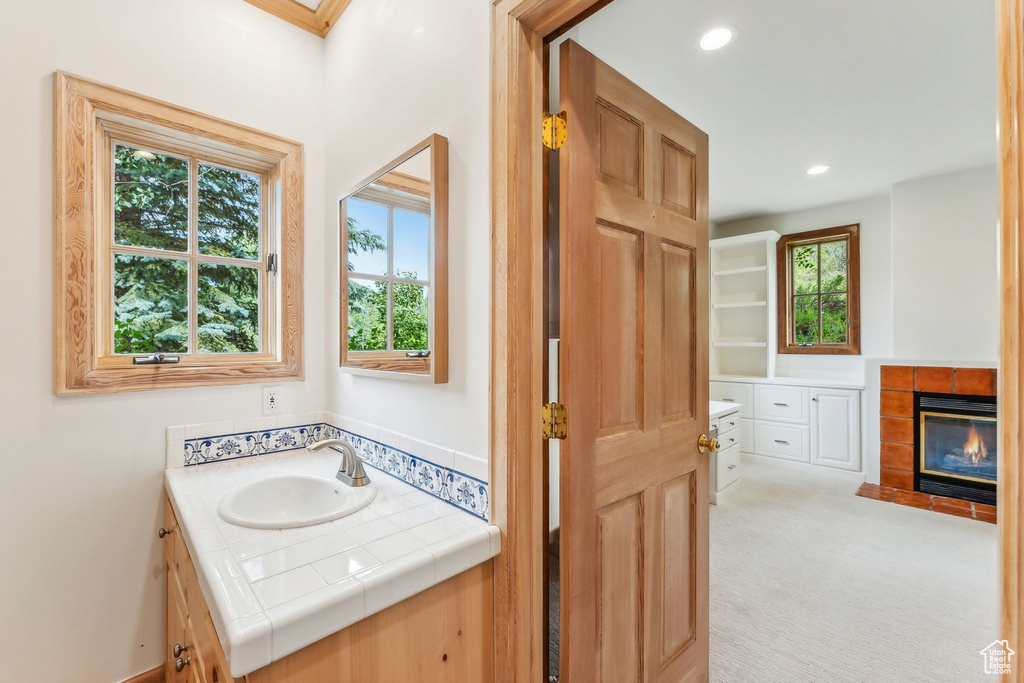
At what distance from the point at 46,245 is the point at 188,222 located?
45 centimetres

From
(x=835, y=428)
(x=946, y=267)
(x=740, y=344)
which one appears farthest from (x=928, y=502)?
(x=740, y=344)

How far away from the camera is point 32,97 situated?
142 centimetres

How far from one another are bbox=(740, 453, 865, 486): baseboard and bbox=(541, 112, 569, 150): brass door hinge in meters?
4.51

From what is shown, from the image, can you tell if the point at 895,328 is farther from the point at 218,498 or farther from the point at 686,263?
the point at 218,498

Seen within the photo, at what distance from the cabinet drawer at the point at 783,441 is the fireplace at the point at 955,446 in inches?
33.5

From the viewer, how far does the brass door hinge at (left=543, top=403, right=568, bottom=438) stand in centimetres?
112

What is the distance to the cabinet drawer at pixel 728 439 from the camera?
3.57 metres

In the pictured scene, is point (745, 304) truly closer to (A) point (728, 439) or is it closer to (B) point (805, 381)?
(B) point (805, 381)

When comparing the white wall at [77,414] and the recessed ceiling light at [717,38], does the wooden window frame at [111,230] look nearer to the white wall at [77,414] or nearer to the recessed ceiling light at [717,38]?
the white wall at [77,414]

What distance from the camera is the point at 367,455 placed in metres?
1.72

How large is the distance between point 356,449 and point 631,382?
1153 millimetres

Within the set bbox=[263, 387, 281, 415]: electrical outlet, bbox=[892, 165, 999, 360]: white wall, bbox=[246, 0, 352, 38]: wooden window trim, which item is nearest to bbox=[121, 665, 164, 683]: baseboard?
bbox=[263, 387, 281, 415]: electrical outlet

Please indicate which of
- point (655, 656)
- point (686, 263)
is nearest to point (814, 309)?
point (686, 263)

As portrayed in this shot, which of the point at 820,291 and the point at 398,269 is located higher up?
the point at 820,291
